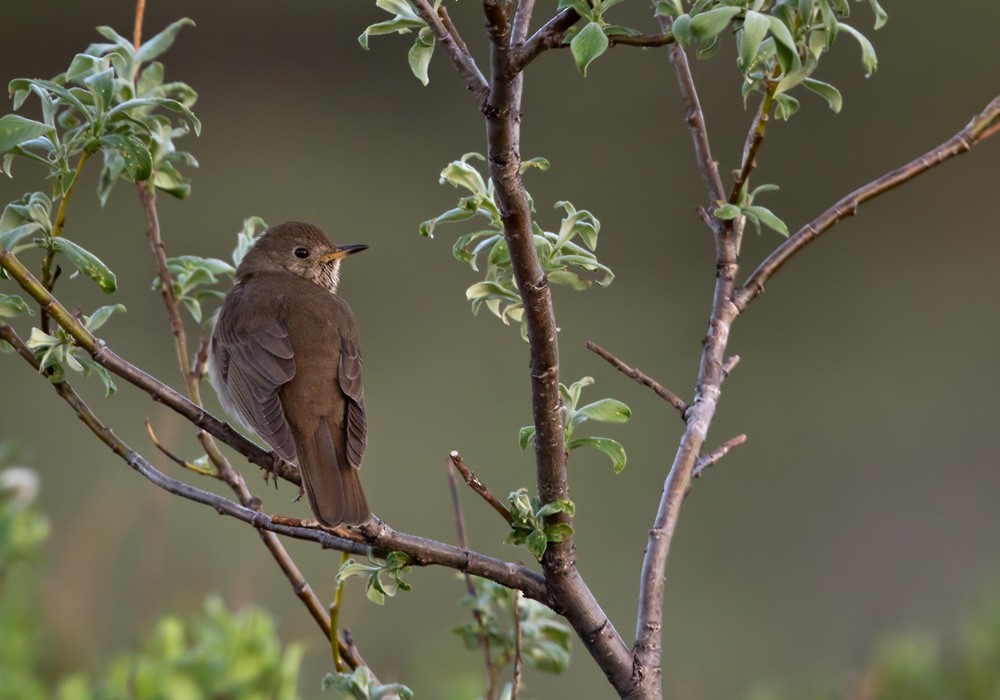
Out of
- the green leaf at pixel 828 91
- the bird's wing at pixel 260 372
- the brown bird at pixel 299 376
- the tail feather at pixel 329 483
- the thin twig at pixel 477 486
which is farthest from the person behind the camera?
the bird's wing at pixel 260 372

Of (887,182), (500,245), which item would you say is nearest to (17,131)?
(500,245)

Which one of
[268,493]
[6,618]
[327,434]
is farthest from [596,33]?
[268,493]

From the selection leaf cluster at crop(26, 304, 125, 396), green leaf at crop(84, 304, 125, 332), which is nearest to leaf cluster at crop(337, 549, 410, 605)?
leaf cluster at crop(26, 304, 125, 396)

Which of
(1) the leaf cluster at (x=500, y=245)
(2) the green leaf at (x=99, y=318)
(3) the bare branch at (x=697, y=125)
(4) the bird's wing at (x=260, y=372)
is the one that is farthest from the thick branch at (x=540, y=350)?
(4) the bird's wing at (x=260, y=372)

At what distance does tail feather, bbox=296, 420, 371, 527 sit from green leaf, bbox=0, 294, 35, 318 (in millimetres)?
544

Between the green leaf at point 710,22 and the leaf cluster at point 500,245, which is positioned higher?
the leaf cluster at point 500,245

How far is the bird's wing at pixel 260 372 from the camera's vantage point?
2.43 meters

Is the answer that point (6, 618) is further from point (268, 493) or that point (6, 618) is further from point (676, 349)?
point (676, 349)

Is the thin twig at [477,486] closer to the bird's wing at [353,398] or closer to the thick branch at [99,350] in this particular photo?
the thick branch at [99,350]

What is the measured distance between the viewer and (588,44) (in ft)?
4.17

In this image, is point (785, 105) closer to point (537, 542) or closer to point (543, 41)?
point (543, 41)

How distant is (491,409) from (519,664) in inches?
193

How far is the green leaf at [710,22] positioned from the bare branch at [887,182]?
52 centimetres

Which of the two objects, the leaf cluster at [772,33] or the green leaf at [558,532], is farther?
the green leaf at [558,532]
